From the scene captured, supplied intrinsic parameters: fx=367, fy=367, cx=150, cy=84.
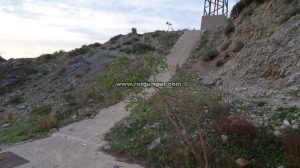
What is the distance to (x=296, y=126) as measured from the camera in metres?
7.45

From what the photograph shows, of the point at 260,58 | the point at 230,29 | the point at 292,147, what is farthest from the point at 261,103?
the point at 230,29

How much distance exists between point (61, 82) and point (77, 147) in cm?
1151

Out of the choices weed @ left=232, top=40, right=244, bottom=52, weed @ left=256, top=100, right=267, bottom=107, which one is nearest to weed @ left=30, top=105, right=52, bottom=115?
A: weed @ left=232, top=40, right=244, bottom=52

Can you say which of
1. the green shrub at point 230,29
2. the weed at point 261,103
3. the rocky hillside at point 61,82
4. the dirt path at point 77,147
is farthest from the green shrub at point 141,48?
A: the weed at point 261,103

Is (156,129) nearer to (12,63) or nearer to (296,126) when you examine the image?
(296,126)

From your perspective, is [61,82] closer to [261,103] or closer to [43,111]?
[43,111]

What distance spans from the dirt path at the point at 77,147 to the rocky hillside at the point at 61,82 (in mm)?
Result: 881

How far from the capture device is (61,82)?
20.3m

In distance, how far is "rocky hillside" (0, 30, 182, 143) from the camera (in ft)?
45.4

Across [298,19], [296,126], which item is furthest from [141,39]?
[296,126]

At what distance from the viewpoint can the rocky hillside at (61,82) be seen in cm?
1385

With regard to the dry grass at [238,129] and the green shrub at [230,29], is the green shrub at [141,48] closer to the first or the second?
the green shrub at [230,29]

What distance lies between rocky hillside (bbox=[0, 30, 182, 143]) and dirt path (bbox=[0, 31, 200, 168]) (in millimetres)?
881

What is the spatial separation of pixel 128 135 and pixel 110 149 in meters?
0.84
